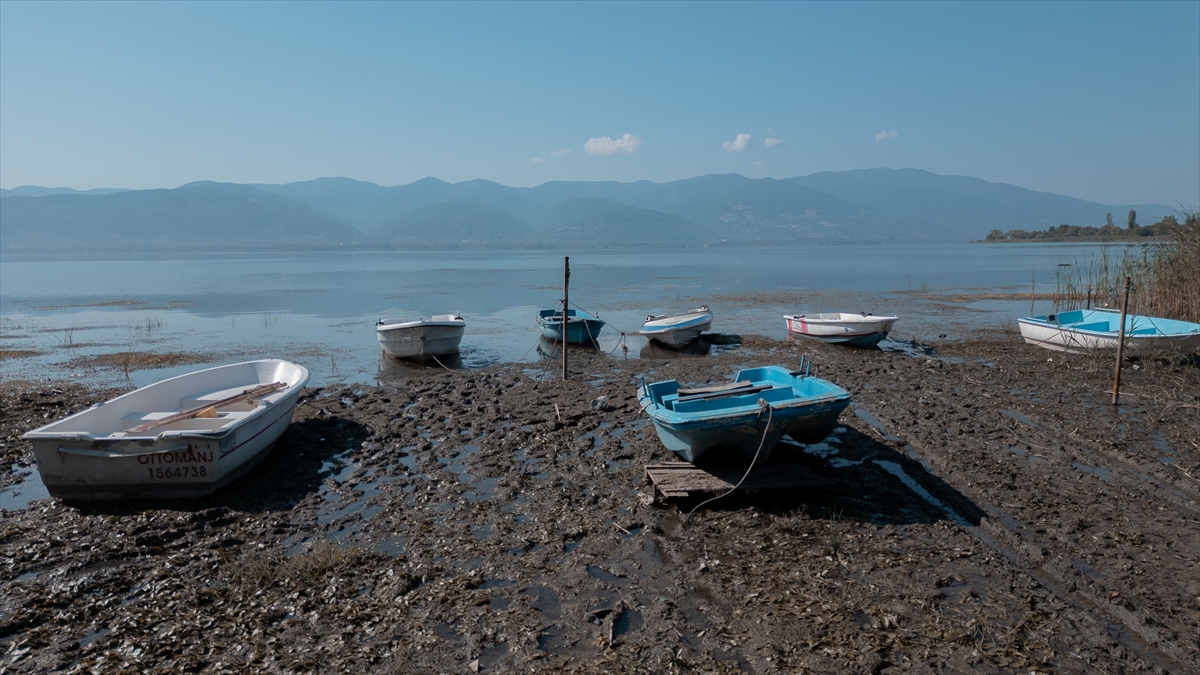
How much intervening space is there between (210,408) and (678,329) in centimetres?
1353

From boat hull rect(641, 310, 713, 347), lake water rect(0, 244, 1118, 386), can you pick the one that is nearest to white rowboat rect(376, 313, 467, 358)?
lake water rect(0, 244, 1118, 386)

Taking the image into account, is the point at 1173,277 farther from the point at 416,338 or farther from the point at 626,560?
the point at 416,338

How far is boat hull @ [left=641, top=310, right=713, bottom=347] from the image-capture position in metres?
21.0

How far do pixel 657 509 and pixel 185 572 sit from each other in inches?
195

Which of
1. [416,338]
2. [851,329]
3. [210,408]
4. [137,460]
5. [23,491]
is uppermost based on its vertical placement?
[851,329]

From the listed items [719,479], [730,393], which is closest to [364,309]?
[730,393]

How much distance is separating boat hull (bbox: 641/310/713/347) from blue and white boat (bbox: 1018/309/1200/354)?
360 inches

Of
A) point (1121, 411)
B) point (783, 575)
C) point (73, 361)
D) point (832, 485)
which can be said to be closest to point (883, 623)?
point (783, 575)

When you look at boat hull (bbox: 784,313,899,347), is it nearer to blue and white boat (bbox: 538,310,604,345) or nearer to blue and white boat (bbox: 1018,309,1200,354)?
blue and white boat (bbox: 1018,309,1200,354)

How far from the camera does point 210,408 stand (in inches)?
414

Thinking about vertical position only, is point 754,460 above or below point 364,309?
above

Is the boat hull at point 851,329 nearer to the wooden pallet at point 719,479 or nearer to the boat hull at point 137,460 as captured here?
the wooden pallet at point 719,479

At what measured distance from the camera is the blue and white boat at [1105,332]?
15.1m

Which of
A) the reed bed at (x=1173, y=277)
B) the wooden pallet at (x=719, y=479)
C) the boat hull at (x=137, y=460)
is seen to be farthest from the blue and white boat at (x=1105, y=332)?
the boat hull at (x=137, y=460)
